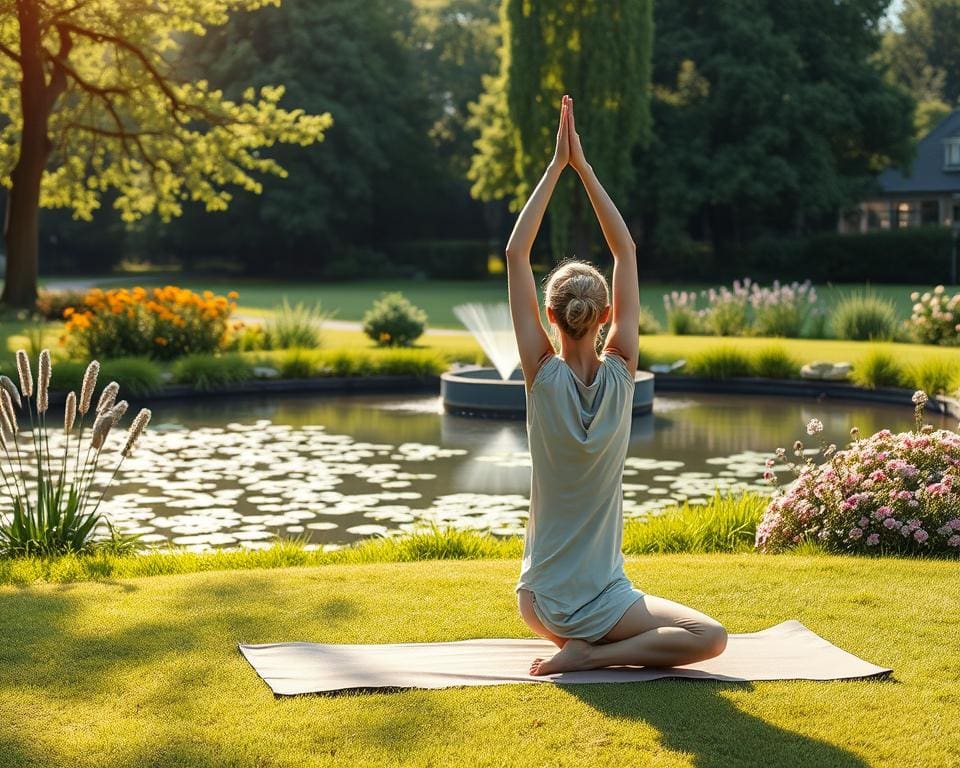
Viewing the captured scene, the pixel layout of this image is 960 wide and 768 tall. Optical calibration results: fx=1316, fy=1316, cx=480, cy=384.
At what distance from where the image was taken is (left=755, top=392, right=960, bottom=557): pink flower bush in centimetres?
689

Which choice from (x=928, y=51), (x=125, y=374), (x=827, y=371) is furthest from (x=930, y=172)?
(x=125, y=374)

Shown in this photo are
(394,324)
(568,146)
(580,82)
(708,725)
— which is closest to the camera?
(708,725)

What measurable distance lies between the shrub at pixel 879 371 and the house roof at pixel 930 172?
3642 centimetres

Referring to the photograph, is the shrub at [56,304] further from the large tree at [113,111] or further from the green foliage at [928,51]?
the green foliage at [928,51]

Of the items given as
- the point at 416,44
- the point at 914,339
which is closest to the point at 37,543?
the point at 914,339

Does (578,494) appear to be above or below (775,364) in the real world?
above

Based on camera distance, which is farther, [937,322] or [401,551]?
[937,322]

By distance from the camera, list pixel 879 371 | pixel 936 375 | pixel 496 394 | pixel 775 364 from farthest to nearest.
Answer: pixel 775 364 < pixel 879 371 < pixel 936 375 < pixel 496 394

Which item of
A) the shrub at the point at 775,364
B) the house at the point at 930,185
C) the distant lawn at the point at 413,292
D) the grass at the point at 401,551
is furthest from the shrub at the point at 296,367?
the house at the point at 930,185

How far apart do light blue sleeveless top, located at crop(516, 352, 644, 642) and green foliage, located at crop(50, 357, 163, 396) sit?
12672 mm

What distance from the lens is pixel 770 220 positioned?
4578 cm

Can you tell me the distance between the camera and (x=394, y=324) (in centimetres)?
2103

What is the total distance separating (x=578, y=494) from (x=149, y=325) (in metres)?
15.3

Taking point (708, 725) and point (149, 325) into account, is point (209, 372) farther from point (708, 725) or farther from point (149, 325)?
point (708, 725)
